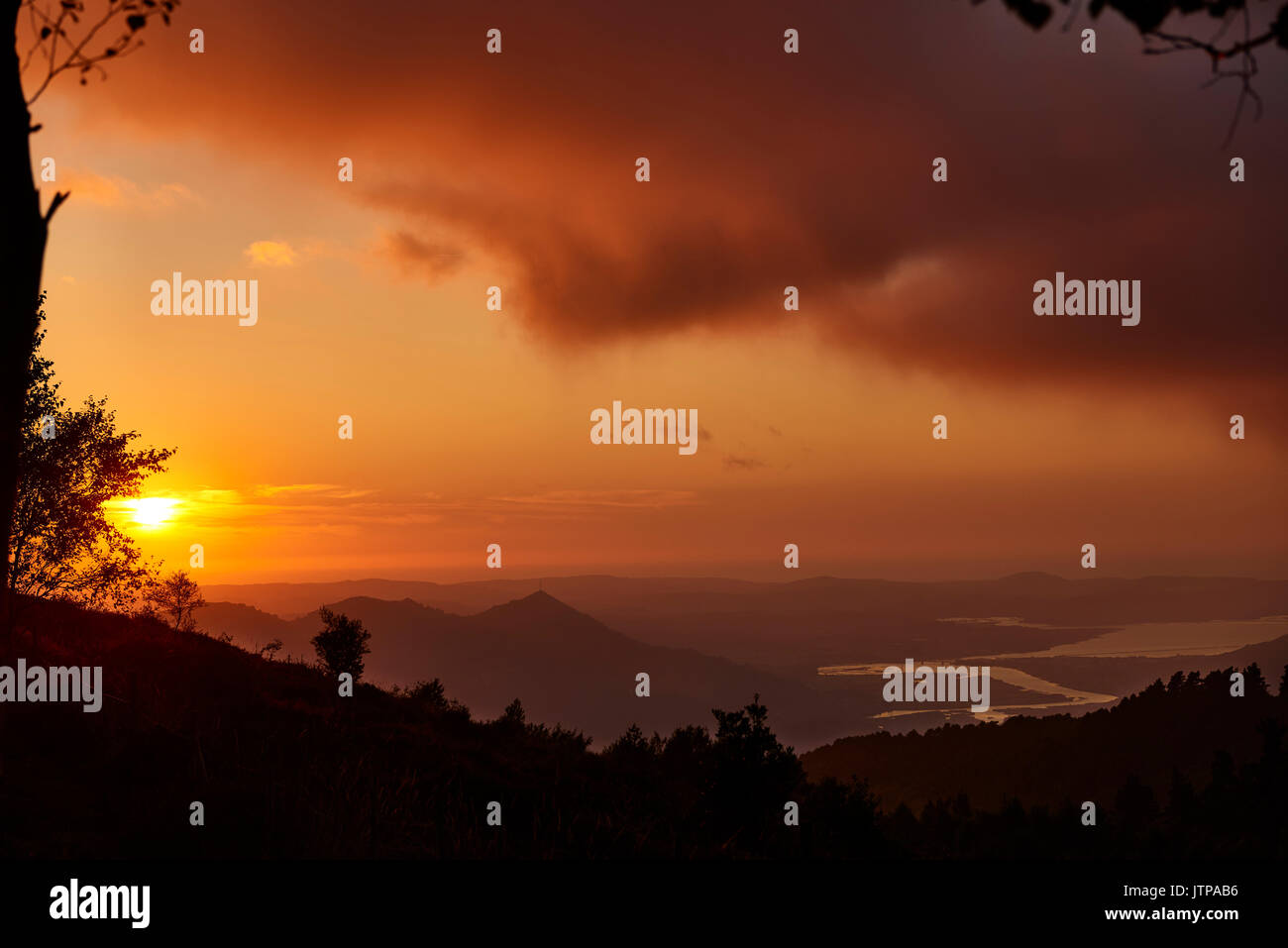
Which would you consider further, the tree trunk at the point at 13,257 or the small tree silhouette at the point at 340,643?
the small tree silhouette at the point at 340,643

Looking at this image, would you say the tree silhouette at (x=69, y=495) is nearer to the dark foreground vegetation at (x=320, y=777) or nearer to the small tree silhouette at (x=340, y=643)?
the dark foreground vegetation at (x=320, y=777)

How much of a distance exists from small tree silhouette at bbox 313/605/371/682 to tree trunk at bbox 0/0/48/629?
1796 inches

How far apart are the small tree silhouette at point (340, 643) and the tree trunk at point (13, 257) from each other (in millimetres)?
45613

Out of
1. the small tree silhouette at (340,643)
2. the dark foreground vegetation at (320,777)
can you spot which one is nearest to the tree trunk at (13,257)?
the dark foreground vegetation at (320,777)

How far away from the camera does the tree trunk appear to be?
7.38m

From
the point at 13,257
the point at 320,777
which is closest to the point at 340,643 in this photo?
A: the point at 320,777

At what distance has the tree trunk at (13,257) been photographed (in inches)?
291

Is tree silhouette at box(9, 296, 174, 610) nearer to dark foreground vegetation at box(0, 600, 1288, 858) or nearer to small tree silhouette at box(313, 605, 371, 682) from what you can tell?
dark foreground vegetation at box(0, 600, 1288, 858)

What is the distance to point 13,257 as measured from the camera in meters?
7.40

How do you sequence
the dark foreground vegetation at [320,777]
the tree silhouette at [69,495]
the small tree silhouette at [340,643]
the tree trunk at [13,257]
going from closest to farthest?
1. the tree trunk at [13,257]
2. the dark foreground vegetation at [320,777]
3. the tree silhouette at [69,495]
4. the small tree silhouette at [340,643]

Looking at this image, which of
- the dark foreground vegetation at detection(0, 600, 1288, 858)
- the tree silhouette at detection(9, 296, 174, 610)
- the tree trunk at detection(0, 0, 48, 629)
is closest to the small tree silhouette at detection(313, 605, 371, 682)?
the dark foreground vegetation at detection(0, 600, 1288, 858)

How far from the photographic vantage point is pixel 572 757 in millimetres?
33094
